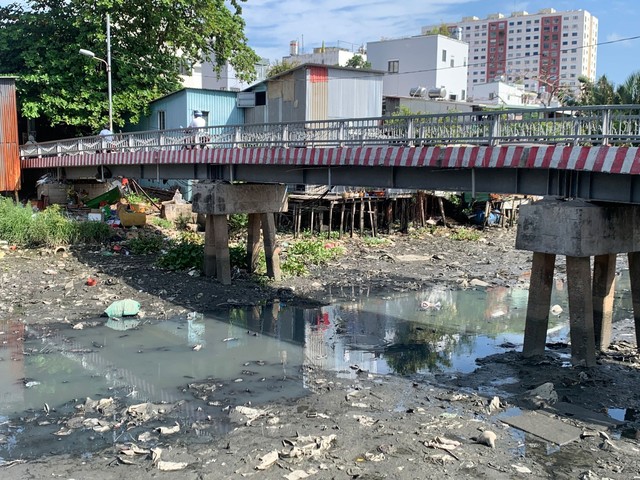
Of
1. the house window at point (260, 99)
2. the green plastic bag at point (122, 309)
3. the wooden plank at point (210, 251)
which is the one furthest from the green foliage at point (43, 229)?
the house window at point (260, 99)

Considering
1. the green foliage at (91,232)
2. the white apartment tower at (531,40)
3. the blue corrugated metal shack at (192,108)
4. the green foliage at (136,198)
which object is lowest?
the green foliage at (91,232)

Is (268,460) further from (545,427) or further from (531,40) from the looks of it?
(531,40)

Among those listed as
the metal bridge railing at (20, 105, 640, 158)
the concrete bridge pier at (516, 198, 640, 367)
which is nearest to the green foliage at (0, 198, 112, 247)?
the metal bridge railing at (20, 105, 640, 158)

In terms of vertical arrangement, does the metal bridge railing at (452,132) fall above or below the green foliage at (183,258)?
above

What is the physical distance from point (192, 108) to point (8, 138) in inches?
353

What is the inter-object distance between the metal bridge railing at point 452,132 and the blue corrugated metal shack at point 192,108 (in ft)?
33.2

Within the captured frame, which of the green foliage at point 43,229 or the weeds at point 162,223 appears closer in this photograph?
the green foliage at point 43,229

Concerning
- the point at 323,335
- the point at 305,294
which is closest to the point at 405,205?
the point at 305,294

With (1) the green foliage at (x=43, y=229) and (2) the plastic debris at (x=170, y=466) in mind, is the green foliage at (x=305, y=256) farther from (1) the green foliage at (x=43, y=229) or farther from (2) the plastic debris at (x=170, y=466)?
(2) the plastic debris at (x=170, y=466)

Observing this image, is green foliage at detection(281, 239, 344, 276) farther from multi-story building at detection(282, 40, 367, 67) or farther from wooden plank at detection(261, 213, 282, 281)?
multi-story building at detection(282, 40, 367, 67)

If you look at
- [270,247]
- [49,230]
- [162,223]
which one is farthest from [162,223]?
[270,247]

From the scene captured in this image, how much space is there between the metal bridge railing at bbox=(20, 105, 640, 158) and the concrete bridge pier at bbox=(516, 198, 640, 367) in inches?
51.5

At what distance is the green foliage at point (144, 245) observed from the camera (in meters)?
23.4

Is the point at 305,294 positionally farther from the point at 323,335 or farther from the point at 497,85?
the point at 497,85
